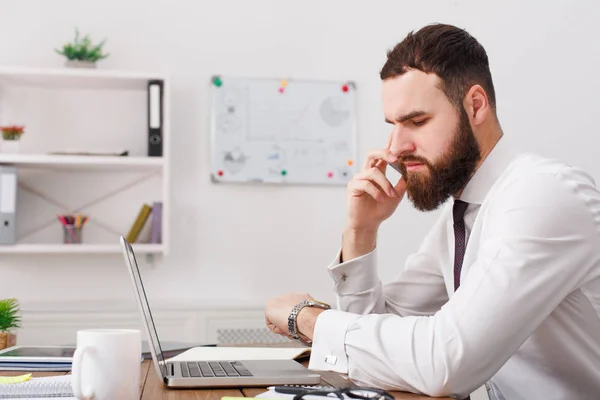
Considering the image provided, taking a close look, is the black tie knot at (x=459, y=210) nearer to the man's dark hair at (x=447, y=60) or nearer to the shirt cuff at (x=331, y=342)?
the man's dark hair at (x=447, y=60)

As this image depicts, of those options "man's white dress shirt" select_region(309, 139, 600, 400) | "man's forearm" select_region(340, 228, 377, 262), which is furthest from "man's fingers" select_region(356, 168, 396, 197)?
"man's white dress shirt" select_region(309, 139, 600, 400)

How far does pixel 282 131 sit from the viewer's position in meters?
3.07

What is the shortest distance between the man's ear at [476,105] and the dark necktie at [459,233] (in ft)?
0.57

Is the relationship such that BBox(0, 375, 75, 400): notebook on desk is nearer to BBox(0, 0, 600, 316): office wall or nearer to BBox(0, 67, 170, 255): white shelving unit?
BBox(0, 67, 170, 255): white shelving unit

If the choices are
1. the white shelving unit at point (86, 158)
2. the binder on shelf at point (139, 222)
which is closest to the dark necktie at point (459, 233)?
the white shelving unit at point (86, 158)

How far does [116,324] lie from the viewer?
282 cm

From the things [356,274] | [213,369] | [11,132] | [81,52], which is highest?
[81,52]

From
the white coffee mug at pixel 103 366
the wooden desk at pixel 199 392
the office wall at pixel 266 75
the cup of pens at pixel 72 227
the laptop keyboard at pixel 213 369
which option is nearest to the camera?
the white coffee mug at pixel 103 366

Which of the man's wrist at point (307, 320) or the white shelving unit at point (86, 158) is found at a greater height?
the white shelving unit at point (86, 158)

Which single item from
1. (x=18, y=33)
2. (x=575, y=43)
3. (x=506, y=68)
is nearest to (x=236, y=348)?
(x=18, y=33)

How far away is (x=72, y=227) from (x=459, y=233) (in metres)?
1.77

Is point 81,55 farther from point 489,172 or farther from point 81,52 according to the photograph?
point 489,172

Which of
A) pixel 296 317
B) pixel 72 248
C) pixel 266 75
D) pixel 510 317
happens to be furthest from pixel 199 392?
pixel 266 75

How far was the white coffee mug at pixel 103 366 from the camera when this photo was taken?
2.77 ft
